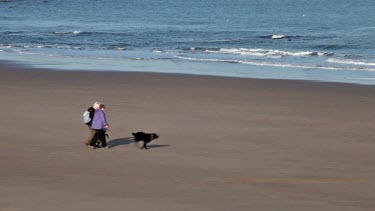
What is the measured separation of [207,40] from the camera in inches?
2392

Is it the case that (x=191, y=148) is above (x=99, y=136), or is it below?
below

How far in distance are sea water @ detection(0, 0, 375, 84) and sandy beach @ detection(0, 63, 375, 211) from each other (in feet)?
22.6

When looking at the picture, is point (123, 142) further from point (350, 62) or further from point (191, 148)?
point (350, 62)

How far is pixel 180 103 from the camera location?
1083 inches

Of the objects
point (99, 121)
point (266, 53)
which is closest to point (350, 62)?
point (266, 53)

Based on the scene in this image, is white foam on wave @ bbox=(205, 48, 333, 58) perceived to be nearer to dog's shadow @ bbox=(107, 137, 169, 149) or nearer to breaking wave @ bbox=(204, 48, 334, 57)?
breaking wave @ bbox=(204, 48, 334, 57)

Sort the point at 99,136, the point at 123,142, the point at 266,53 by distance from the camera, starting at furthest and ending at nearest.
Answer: the point at 266,53, the point at 123,142, the point at 99,136

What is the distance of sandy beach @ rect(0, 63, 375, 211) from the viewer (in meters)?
15.8

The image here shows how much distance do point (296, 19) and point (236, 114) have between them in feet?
201

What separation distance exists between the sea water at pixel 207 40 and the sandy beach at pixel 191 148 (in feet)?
22.6

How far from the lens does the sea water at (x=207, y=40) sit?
40812 mm

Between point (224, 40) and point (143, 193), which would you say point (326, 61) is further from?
point (143, 193)

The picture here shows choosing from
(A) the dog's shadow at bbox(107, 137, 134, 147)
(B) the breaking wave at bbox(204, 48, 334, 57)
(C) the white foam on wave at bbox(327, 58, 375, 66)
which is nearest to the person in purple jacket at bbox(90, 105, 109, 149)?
(A) the dog's shadow at bbox(107, 137, 134, 147)

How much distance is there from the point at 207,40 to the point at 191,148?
40.5m
